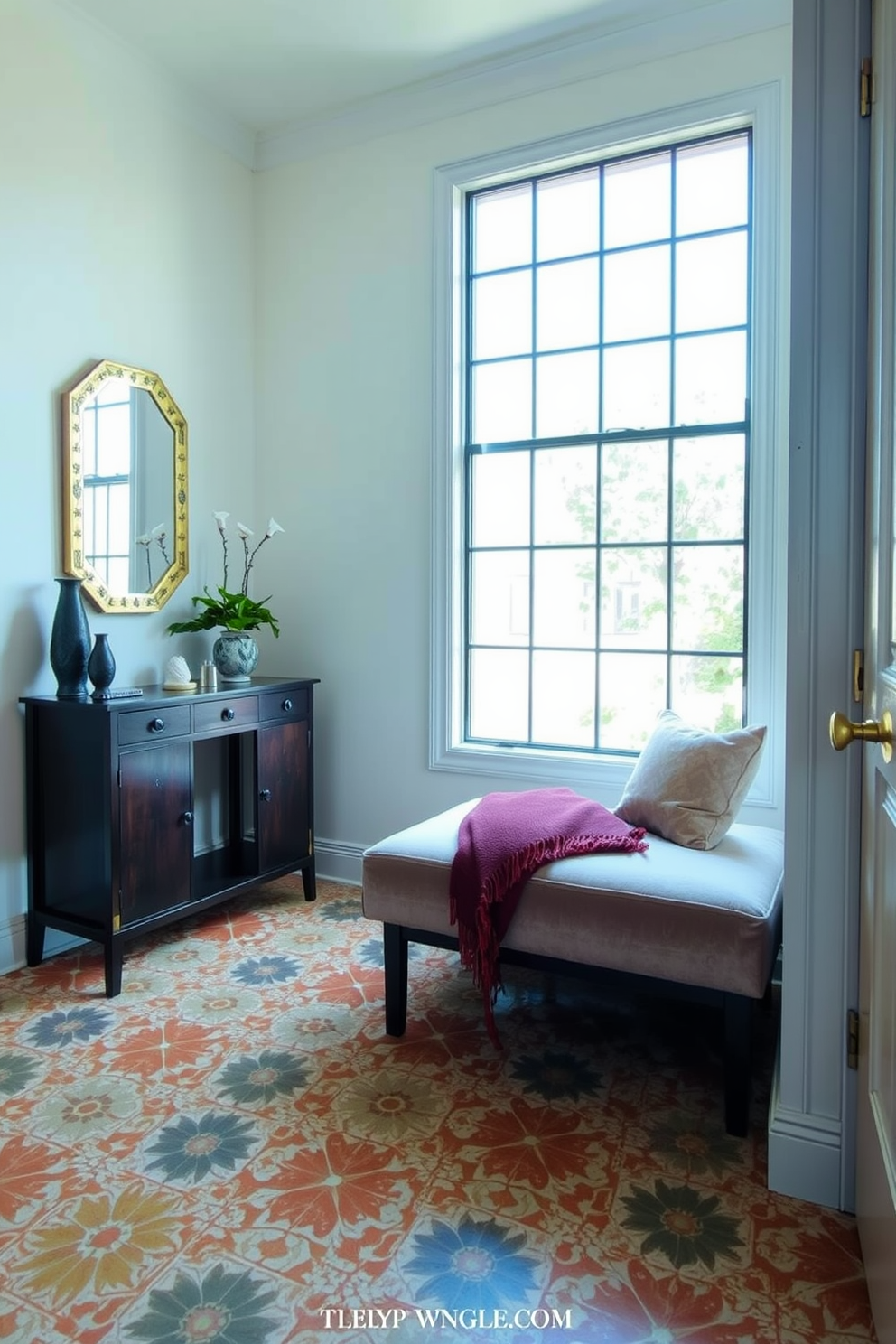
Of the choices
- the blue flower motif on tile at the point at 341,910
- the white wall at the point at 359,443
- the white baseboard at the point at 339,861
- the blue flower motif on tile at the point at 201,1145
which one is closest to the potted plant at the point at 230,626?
the white wall at the point at 359,443

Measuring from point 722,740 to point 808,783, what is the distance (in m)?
0.81

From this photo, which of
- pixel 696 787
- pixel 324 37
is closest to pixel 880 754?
pixel 696 787

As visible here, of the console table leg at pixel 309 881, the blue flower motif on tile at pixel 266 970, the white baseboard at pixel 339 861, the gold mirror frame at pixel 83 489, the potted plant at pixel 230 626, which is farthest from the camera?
the white baseboard at pixel 339 861

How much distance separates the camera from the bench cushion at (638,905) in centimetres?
189

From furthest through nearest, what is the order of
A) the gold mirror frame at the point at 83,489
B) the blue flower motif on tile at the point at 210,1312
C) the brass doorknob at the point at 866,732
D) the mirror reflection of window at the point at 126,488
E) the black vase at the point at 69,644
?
the mirror reflection of window at the point at 126,488
the gold mirror frame at the point at 83,489
the black vase at the point at 69,644
the blue flower motif on tile at the point at 210,1312
the brass doorknob at the point at 866,732

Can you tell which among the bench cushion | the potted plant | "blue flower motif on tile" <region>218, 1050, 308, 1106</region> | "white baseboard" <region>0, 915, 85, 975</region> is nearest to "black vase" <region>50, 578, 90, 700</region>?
the potted plant

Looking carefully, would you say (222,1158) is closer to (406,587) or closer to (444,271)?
(406,587)

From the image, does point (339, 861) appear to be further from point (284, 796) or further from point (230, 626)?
point (230, 626)

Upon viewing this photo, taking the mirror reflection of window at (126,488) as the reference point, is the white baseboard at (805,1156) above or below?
below

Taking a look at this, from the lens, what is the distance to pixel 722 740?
7.93ft

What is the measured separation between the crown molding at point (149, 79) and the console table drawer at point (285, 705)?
2.38 metres

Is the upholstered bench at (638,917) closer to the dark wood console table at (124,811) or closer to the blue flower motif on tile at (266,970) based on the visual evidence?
the blue flower motif on tile at (266,970)

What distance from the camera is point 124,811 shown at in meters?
2.66

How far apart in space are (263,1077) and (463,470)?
7.77 feet
